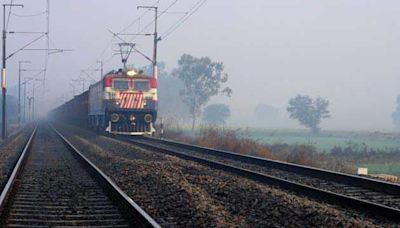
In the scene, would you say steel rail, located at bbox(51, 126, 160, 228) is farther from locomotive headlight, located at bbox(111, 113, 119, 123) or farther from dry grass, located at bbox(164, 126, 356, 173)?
locomotive headlight, located at bbox(111, 113, 119, 123)

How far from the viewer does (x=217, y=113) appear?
12269cm

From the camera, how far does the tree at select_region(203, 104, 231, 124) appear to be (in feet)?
402

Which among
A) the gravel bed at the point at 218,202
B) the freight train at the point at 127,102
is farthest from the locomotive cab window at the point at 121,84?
the gravel bed at the point at 218,202

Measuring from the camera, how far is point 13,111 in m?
99.2

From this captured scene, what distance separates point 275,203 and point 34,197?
444 cm

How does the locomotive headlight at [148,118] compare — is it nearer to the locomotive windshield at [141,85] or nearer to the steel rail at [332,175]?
the locomotive windshield at [141,85]

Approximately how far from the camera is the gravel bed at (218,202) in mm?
8461

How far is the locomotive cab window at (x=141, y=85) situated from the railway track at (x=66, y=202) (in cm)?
1815

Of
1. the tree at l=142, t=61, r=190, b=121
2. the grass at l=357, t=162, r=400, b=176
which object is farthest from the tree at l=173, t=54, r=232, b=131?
the grass at l=357, t=162, r=400, b=176

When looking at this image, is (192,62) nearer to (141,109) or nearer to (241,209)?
(141,109)

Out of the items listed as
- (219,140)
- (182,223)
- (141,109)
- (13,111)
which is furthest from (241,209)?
(13,111)

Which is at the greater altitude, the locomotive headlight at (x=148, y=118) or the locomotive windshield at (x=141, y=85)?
the locomotive windshield at (x=141, y=85)

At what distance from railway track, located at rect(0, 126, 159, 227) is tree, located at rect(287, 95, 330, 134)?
6984cm

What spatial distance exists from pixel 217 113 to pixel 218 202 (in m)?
112
